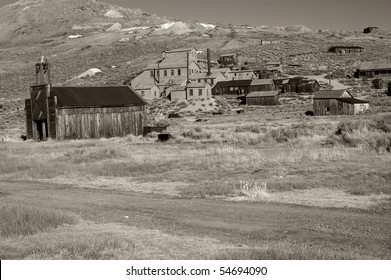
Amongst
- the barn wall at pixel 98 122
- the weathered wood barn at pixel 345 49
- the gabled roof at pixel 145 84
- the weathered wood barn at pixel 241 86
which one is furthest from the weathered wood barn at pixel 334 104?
the weathered wood barn at pixel 345 49

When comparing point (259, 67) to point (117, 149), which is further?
point (259, 67)

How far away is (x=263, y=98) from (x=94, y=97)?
34696mm

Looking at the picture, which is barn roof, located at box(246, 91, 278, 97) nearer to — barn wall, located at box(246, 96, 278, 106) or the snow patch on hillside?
barn wall, located at box(246, 96, 278, 106)

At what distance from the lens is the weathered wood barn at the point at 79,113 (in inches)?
1619

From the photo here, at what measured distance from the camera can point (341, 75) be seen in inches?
3489

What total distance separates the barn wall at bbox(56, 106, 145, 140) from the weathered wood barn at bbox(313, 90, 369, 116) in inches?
863

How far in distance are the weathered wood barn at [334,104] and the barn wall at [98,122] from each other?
21.9 metres

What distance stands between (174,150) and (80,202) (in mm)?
14786

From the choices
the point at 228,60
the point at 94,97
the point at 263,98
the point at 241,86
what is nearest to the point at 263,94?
the point at 263,98

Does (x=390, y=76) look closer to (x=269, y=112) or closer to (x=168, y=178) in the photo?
(x=269, y=112)

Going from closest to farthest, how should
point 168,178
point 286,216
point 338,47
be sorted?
1. point 286,216
2. point 168,178
3. point 338,47

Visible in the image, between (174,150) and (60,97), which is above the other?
(60,97)

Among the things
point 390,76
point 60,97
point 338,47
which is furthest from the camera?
point 338,47
